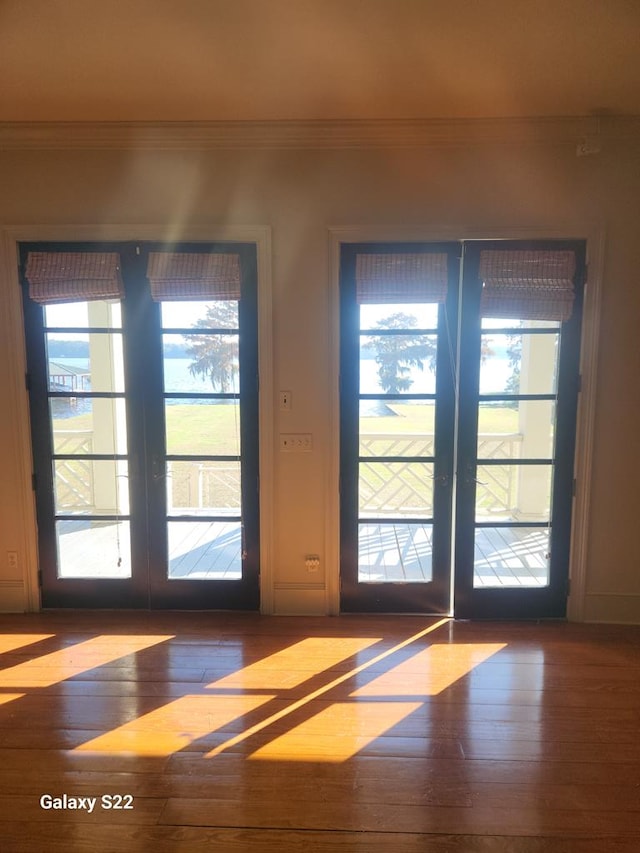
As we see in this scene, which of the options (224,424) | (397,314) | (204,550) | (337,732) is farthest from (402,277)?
(337,732)

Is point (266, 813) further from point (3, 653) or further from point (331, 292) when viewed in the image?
point (331, 292)

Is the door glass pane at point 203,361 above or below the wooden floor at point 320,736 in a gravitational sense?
above

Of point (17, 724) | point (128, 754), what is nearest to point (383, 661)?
point (128, 754)

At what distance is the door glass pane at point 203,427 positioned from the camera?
3.48 m

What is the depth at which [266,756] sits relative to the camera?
7.52ft

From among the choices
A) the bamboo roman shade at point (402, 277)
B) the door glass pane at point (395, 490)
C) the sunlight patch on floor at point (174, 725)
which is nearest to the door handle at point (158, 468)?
the door glass pane at point (395, 490)

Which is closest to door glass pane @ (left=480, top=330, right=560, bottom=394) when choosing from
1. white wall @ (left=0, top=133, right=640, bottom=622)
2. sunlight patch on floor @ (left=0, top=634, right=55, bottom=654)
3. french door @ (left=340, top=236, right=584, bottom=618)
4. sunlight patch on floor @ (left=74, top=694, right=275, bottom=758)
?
french door @ (left=340, top=236, right=584, bottom=618)

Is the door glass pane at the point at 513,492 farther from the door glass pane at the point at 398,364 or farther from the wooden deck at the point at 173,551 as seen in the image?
the wooden deck at the point at 173,551

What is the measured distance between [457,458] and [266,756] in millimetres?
1962

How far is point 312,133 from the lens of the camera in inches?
125

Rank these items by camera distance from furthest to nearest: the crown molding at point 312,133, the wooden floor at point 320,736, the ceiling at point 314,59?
the crown molding at point 312,133 < the ceiling at point 314,59 < the wooden floor at point 320,736

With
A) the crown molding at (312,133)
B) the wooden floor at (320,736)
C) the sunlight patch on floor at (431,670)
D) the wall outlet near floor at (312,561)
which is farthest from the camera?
the wall outlet near floor at (312,561)

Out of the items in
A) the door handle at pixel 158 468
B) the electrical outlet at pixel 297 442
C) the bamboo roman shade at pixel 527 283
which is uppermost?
the bamboo roman shade at pixel 527 283

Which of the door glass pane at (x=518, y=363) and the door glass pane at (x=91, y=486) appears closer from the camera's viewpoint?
the door glass pane at (x=518, y=363)
